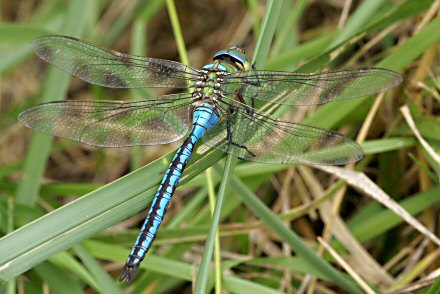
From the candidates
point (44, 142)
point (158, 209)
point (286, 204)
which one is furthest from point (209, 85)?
point (44, 142)

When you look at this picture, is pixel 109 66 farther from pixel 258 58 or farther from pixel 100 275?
pixel 100 275

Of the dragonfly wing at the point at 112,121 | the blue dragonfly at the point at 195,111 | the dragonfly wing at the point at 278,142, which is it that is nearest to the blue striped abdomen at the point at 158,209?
the blue dragonfly at the point at 195,111

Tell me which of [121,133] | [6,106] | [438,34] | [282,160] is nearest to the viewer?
[282,160]

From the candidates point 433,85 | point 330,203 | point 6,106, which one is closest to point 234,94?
point 330,203

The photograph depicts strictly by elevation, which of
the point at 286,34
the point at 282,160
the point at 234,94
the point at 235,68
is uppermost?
the point at 286,34

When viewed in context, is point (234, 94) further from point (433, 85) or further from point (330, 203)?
point (433, 85)

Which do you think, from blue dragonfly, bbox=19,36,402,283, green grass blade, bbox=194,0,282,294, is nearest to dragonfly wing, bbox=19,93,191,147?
blue dragonfly, bbox=19,36,402,283

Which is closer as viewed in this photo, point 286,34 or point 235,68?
point 235,68

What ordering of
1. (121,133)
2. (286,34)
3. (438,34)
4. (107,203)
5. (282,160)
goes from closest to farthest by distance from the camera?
(107,203)
(282,160)
(121,133)
(438,34)
(286,34)
